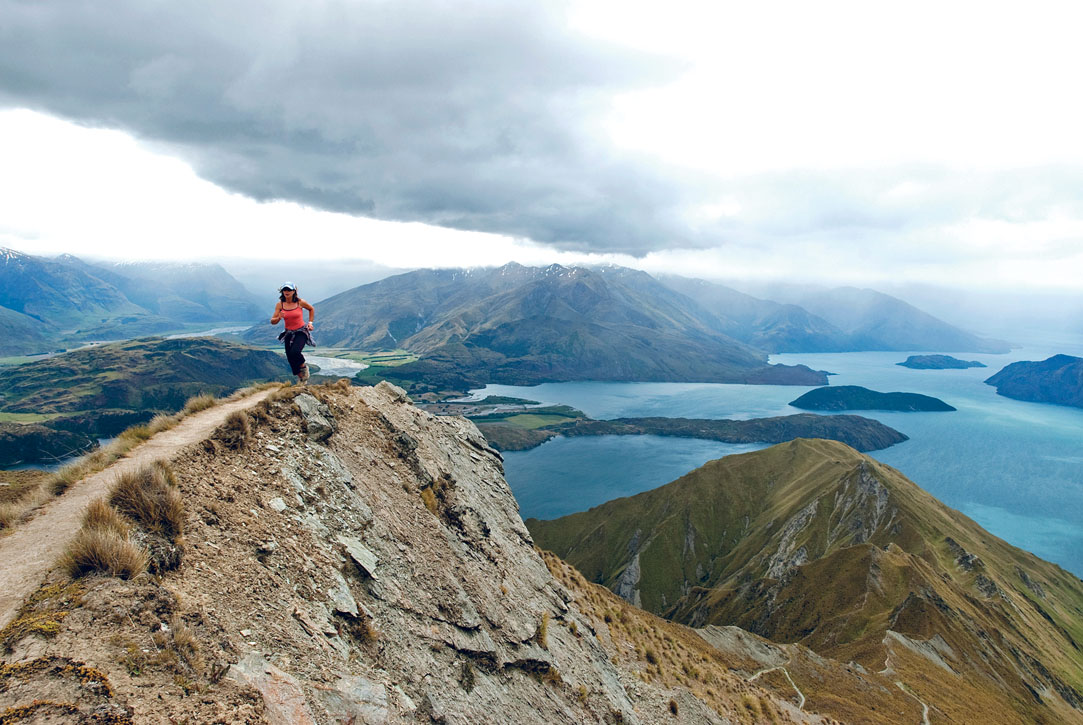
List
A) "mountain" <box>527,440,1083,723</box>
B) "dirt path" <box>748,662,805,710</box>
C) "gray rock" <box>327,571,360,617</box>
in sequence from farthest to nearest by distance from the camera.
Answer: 1. "mountain" <box>527,440,1083,723</box>
2. "dirt path" <box>748,662,805,710</box>
3. "gray rock" <box>327,571,360,617</box>

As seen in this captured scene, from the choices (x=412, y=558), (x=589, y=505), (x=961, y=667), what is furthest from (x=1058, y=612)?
(x=412, y=558)

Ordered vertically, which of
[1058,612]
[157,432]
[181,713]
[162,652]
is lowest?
[1058,612]

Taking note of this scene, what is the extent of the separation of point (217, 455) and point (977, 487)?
848 feet

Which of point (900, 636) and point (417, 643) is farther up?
point (417, 643)

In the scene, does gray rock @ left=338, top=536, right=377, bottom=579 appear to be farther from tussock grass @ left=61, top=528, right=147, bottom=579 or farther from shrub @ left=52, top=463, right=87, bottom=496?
shrub @ left=52, top=463, right=87, bottom=496

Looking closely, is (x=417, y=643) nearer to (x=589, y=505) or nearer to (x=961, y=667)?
(x=961, y=667)

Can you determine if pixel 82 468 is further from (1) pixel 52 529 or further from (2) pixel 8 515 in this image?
(1) pixel 52 529

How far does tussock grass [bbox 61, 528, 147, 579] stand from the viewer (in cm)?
866

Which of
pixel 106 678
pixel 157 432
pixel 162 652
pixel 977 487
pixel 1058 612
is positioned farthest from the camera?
pixel 977 487

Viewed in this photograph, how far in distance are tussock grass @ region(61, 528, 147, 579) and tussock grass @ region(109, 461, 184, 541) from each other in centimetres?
128

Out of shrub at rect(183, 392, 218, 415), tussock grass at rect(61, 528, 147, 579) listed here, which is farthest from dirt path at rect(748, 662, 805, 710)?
tussock grass at rect(61, 528, 147, 579)

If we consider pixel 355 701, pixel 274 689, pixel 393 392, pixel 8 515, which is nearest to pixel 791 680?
pixel 393 392

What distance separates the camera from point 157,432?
15.9 m

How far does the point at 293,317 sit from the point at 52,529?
1078 cm
